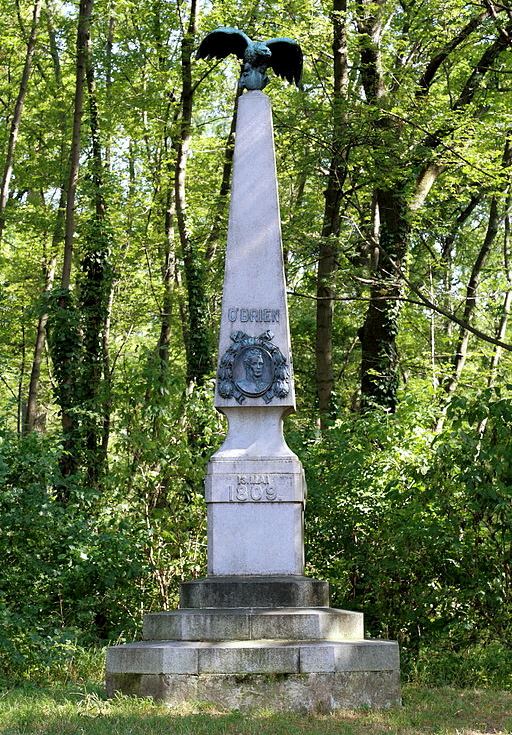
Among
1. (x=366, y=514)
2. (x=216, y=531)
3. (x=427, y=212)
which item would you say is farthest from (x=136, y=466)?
(x=427, y=212)

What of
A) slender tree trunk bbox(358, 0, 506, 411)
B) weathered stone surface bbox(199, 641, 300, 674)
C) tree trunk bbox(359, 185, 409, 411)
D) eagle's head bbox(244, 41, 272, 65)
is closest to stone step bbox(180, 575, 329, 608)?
weathered stone surface bbox(199, 641, 300, 674)

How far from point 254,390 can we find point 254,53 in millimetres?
3449

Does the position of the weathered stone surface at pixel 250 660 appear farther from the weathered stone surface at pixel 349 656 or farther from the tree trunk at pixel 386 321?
the tree trunk at pixel 386 321

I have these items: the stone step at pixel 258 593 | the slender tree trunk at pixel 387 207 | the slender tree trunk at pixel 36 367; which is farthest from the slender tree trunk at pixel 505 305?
the stone step at pixel 258 593

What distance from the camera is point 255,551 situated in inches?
399

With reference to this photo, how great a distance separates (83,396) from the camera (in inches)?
687

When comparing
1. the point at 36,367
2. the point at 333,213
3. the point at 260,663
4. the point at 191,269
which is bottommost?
the point at 260,663

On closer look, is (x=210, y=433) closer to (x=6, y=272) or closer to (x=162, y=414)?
(x=162, y=414)

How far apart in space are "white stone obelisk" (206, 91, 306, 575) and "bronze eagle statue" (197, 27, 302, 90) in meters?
0.30

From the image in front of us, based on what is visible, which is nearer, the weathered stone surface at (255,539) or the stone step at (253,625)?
the stone step at (253,625)

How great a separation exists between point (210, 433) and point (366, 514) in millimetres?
2328

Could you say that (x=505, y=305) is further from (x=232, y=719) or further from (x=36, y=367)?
(x=232, y=719)

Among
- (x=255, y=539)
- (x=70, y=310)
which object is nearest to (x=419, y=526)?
(x=255, y=539)

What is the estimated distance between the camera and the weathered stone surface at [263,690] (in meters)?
8.46
